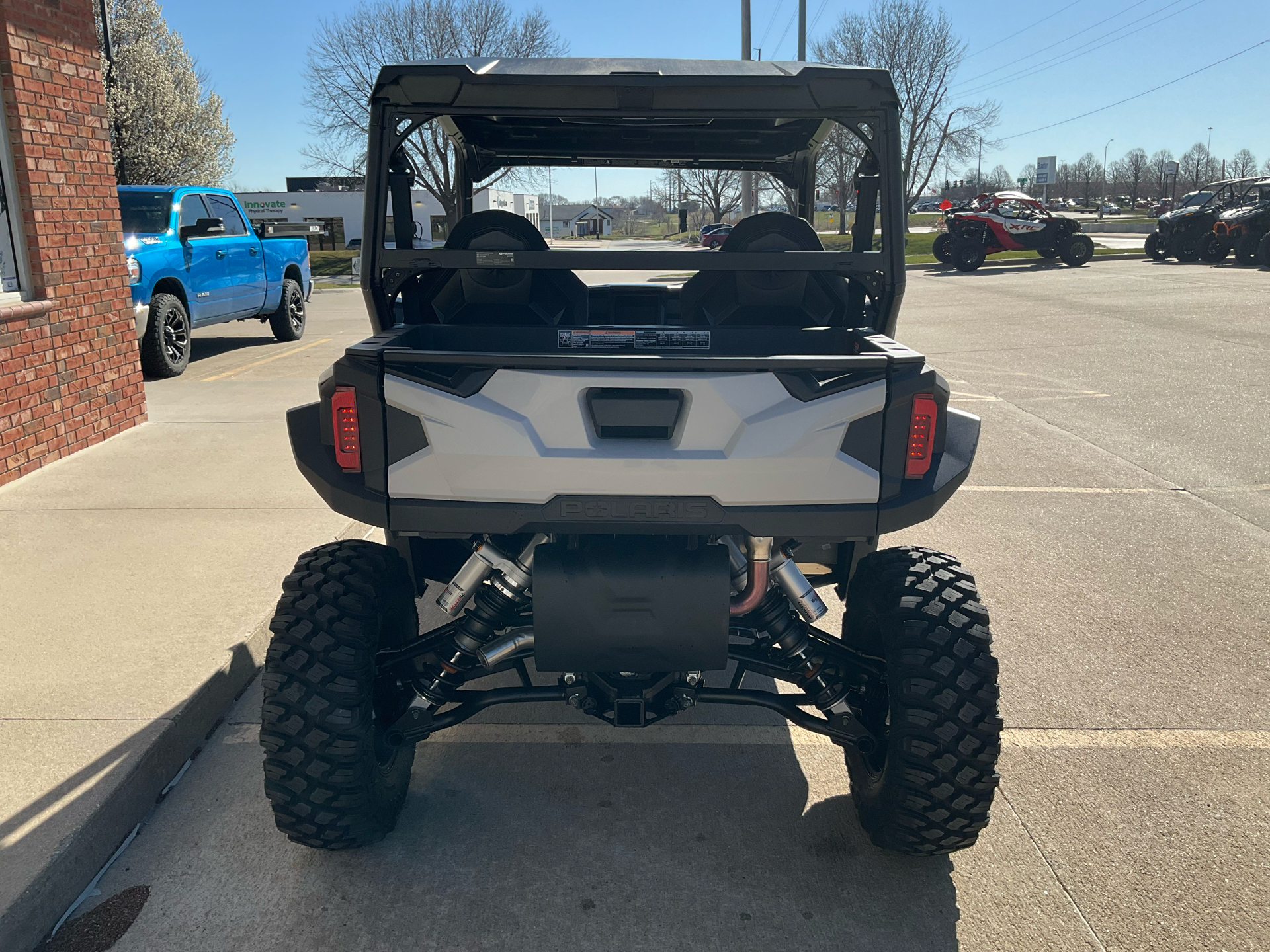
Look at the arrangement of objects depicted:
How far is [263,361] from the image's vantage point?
12305mm

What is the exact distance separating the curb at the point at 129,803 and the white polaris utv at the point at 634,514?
558 mm

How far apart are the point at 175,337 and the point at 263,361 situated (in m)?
1.50

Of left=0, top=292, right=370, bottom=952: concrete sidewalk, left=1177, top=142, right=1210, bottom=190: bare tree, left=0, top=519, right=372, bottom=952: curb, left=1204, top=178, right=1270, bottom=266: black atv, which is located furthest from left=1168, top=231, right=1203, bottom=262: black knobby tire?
left=1177, top=142, right=1210, bottom=190: bare tree

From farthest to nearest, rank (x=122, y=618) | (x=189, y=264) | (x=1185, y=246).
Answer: (x=1185, y=246) < (x=189, y=264) < (x=122, y=618)

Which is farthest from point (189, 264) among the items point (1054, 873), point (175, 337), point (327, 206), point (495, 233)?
point (327, 206)

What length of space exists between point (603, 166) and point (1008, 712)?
2883 mm

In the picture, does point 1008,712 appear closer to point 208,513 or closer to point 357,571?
point 357,571

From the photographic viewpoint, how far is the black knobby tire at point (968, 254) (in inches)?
1083

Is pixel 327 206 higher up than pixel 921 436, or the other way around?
pixel 327 206

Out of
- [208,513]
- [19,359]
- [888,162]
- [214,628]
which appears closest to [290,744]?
[214,628]

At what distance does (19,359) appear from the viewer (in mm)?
6348

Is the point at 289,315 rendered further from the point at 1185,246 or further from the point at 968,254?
the point at 1185,246

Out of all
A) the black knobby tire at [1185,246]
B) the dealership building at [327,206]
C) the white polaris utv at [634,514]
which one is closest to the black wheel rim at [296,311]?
the white polaris utv at [634,514]

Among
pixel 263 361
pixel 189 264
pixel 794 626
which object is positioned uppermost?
pixel 189 264
